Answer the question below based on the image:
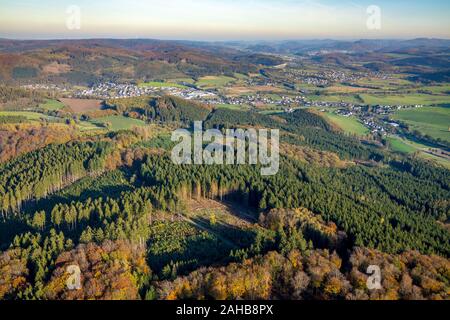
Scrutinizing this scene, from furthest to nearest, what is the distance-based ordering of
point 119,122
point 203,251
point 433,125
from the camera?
point 433,125
point 119,122
point 203,251

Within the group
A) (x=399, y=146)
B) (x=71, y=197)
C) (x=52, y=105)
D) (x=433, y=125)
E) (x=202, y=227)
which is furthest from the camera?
(x=52, y=105)

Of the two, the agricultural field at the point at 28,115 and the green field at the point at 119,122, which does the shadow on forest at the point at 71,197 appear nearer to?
the green field at the point at 119,122

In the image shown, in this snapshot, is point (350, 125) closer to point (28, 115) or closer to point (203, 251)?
point (28, 115)

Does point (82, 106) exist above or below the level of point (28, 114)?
above

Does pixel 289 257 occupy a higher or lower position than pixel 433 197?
higher

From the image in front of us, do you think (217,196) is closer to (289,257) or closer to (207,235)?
(207,235)

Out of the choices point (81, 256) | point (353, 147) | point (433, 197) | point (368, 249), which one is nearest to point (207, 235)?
point (81, 256)

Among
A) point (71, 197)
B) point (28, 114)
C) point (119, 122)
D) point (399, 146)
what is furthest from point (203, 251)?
point (28, 114)

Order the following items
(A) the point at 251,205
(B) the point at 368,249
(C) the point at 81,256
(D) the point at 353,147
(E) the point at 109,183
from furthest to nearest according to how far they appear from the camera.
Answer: (D) the point at 353,147 < (E) the point at 109,183 < (A) the point at 251,205 < (B) the point at 368,249 < (C) the point at 81,256
